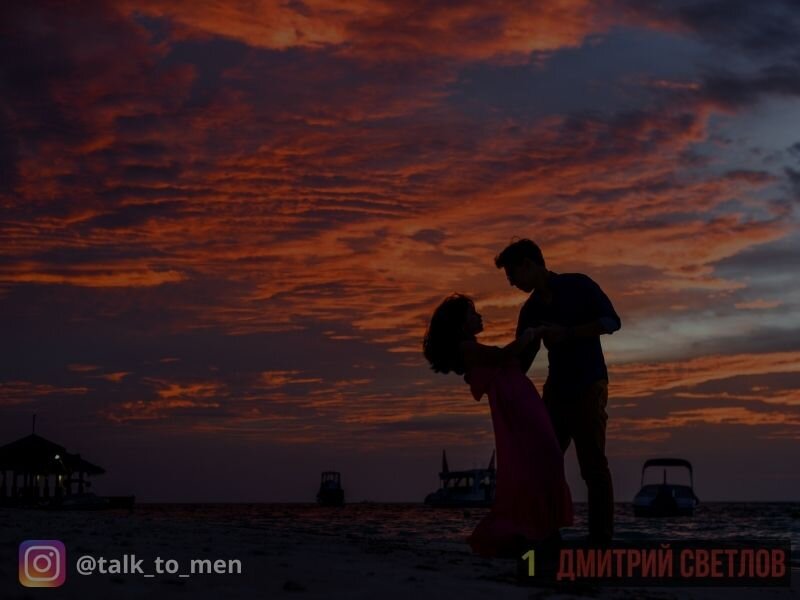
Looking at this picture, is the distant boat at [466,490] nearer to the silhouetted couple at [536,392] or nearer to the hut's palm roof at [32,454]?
the hut's palm roof at [32,454]

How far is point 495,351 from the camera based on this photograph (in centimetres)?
637

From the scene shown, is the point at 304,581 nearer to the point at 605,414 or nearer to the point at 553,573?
the point at 553,573

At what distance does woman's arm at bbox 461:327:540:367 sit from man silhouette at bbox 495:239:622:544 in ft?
1.75

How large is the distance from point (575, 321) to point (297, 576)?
2838 millimetres

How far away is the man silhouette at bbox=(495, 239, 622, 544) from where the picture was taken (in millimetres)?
6945

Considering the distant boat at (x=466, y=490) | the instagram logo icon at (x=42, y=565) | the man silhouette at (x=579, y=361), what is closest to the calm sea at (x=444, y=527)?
the man silhouette at (x=579, y=361)

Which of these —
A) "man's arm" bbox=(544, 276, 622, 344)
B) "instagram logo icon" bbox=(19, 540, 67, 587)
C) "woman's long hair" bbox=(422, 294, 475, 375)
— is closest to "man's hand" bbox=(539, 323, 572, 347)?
"man's arm" bbox=(544, 276, 622, 344)

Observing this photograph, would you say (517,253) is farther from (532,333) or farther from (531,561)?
(531,561)

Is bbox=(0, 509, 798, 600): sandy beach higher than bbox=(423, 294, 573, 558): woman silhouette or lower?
lower

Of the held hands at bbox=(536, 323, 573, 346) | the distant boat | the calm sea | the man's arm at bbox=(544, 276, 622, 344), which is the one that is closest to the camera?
the held hands at bbox=(536, 323, 573, 346)

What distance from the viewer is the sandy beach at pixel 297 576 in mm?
4590

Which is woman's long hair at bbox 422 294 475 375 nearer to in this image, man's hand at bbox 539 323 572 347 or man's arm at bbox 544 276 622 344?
man's hand at bbox 539 323 572 347

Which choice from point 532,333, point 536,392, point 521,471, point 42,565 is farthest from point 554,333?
point 42,565

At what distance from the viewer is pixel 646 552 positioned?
23.5 ft
